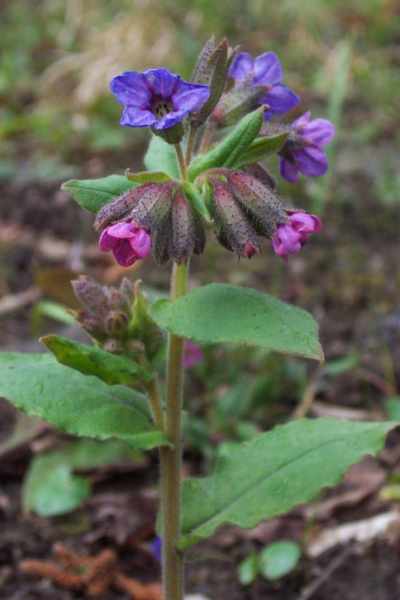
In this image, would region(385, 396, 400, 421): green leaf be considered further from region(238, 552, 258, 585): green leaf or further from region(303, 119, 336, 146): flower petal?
region(303, 119, 336, 146): flower petal

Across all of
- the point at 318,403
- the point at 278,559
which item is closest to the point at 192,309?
the point at 278,559

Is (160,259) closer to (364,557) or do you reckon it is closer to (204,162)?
(204,162)

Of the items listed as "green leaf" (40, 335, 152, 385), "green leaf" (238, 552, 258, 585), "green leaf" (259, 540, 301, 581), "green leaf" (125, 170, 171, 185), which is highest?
"green leaf" (125, 170, 171, 185)

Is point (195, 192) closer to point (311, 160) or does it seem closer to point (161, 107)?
point (161, 107)

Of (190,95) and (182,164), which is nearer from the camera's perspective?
(190,95)

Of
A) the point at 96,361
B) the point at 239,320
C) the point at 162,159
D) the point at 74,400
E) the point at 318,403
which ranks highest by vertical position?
the point at 162,159

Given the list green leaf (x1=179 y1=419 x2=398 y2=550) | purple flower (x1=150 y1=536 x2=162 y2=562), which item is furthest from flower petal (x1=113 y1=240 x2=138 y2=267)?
purple flower (x1=150 y1=536 x2=162 y2=562)

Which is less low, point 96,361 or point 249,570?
point 96,361
